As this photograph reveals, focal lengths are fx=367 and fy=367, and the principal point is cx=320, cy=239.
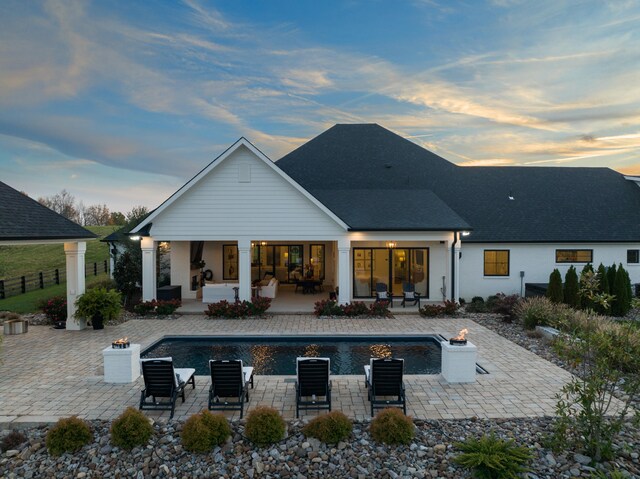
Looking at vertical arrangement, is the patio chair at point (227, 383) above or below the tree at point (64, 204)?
below

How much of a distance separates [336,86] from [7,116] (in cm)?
1736

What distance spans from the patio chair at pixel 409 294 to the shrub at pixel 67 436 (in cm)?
1313

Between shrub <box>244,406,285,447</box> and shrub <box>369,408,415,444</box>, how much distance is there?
153 cm

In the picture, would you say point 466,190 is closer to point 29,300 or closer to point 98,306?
point 98,306

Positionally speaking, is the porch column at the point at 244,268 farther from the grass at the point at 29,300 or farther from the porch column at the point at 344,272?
the grass at the point at 29,300

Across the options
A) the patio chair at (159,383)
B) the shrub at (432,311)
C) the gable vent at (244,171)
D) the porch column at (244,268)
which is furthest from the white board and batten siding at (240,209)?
the patio chair at (159,383)

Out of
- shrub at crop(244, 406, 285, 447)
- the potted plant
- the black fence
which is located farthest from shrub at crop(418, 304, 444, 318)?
the black fence

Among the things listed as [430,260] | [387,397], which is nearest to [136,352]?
[387,397]

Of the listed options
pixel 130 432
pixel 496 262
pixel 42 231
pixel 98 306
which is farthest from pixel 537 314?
pixel 42 231

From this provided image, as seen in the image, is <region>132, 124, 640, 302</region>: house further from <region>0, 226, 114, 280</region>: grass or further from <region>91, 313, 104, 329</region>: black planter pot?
<region>0, 226, 114, 280</region>: grass

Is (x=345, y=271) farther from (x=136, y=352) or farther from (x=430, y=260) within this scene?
(x=136, y=352)

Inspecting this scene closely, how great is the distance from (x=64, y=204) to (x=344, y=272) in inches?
2855

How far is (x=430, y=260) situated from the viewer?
18.1 m

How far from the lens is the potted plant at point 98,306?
12.8 meters
